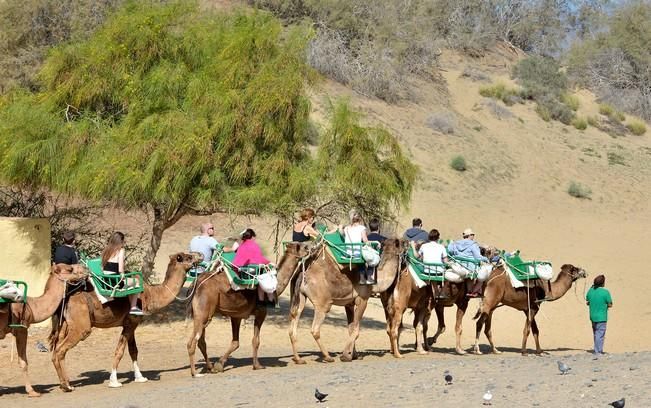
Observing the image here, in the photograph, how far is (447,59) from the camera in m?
61.3

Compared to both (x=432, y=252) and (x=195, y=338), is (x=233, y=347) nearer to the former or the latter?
(x=195, y=338)

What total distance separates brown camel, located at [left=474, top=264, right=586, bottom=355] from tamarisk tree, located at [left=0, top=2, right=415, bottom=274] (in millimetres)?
3283

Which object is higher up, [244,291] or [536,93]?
[536,93]

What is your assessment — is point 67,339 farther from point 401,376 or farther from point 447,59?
point 447,59

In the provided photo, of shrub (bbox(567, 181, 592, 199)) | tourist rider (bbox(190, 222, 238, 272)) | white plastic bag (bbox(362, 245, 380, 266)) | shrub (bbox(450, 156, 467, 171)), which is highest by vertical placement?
shrub (bbox(450, 156, 467, 171))

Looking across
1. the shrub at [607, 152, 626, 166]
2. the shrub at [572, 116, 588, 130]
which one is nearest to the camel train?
the shrub at [607, 152, 626, 166]

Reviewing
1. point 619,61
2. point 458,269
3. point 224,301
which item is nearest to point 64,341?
point 224,301

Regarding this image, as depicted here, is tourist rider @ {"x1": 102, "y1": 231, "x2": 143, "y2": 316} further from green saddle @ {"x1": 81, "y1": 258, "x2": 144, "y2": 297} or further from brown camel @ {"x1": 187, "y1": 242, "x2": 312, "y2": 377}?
brown camel @ {"x1": 187, "y1": 242, "x2": 312, "y2": 377}

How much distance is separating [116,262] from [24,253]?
5249mm

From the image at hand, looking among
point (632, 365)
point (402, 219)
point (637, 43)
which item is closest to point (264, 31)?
point (632, 365)

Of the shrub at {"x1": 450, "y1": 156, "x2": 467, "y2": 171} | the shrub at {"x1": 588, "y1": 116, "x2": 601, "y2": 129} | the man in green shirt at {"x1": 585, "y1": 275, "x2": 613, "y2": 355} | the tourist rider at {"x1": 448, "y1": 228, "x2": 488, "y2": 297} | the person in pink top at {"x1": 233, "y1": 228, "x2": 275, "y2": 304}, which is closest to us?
the person in pink top at {"x1": 233, "y1": 228, "x2": 275, "y2": 304}

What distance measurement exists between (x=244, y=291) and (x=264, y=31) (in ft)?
23.1

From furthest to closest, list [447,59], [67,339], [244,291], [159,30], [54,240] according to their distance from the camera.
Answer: [447,59]
[54,240]
[159,30]
[244,291]
[67,339]

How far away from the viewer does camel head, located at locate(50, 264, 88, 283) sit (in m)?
14.4
